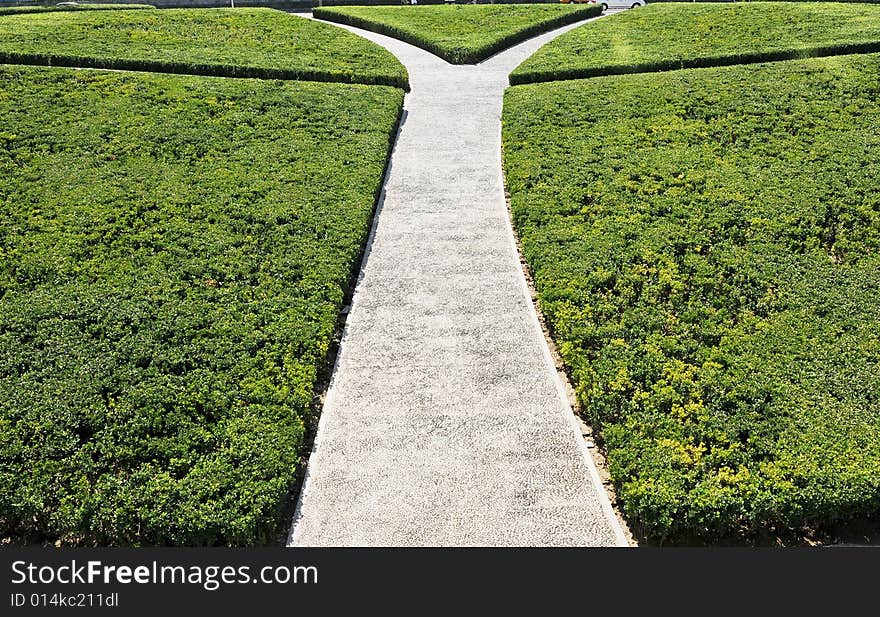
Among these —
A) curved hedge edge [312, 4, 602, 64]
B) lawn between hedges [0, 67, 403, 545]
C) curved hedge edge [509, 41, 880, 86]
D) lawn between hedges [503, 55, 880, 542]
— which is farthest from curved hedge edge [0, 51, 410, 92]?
lawn between hedges [503, 55, 880, 542]

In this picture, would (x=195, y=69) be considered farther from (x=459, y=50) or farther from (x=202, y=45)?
(x=459, y=50)

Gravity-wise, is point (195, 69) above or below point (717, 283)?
above

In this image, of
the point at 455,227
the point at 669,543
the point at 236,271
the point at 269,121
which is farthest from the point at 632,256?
the point at 269,121

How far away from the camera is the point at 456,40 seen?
27125 millimetres

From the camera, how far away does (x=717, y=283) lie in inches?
460

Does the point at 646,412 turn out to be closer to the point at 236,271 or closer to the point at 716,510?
the point at 716,510

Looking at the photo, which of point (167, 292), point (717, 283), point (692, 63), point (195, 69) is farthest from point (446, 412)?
point (692, 63)

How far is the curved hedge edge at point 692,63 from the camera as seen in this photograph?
2228cm

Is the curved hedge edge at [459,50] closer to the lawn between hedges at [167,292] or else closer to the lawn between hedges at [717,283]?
the lawn between hedges at [717,283]

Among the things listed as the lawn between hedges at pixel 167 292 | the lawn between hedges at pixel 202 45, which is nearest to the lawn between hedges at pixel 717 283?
the lawn between hedges at pixel 167 292

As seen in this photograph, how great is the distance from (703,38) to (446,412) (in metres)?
21.0

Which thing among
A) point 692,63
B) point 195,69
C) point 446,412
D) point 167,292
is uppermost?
point 692,63

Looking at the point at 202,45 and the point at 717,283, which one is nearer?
the point at 717,283

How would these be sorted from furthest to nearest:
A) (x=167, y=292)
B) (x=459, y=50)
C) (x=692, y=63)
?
1. (x=459, y=50)
2. (x=692, y=63)
3. (x=167, y=292)
